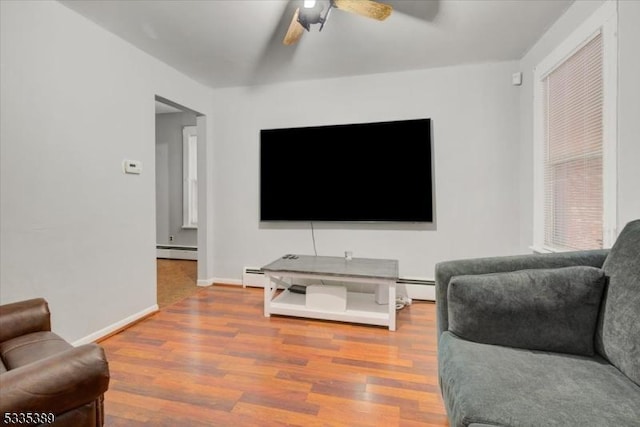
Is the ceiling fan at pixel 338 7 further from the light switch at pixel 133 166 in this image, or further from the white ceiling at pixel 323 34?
the light switch at pixel 133 166

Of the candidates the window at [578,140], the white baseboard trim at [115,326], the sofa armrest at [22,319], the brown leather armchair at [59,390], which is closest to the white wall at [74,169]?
the white baseboard trim at [115,326]

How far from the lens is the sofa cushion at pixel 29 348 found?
1142 millimetres

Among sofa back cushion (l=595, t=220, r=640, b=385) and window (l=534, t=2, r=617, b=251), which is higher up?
window (l=534, t=2, r=617, b=251)

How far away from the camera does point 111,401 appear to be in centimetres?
162

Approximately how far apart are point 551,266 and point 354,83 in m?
2.64

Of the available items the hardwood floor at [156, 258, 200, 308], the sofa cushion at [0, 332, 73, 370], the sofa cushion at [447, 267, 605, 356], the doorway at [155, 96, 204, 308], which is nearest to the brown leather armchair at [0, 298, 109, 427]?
the sofa cushion at [0, 332, 73, 370]

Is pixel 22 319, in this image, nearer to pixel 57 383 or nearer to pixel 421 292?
pixel 57 383

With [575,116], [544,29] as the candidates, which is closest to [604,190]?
[575,116]

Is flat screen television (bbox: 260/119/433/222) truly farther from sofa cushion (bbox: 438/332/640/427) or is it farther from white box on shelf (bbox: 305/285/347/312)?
sofa cushion (bbox: 438/332/640/427)

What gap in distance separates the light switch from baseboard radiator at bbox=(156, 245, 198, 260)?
9.30 ft

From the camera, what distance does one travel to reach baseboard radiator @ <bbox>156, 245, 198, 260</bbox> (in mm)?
5357

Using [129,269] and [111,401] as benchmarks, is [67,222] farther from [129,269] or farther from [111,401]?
[111,401]

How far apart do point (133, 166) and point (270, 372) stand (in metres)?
2.09

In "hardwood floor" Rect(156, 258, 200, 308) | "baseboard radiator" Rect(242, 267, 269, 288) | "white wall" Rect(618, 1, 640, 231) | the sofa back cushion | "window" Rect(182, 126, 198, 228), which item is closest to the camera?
the sofa back cushion
